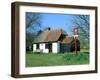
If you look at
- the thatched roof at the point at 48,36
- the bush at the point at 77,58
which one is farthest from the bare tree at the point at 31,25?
the bush at the point at 77,58

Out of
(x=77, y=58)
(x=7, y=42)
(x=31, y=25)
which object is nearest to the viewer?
(x=7, y=42)

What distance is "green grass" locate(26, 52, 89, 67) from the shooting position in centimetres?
197

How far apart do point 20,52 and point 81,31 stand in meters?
0.62

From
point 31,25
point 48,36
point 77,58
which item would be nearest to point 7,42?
point 31,25

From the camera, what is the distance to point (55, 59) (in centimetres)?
205

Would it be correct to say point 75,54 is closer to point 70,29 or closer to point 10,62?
point 70,29

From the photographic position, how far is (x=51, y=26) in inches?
80.5

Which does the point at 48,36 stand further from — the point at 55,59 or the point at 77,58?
the point at 77,58

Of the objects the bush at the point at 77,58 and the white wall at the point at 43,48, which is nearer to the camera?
the white wall at the point at 43,48

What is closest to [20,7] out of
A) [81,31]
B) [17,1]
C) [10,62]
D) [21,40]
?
[17,1]

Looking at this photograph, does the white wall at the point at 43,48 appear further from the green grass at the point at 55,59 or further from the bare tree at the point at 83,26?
the bare tree at the point at 83,26

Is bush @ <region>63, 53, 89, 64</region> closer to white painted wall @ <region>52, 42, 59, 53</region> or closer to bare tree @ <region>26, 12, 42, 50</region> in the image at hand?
white painted wall @ <region>52, 42, 59, 53</region>

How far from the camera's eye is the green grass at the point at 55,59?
197 centimetres

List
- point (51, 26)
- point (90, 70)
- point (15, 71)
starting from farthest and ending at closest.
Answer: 1. point (90, 70)
2. point (51, 26)
3. point (15, 71)
